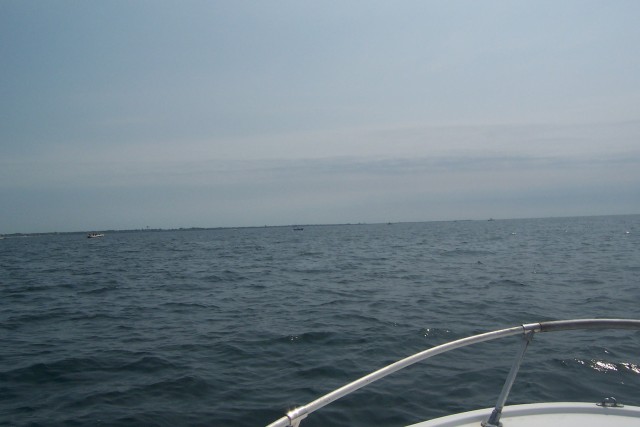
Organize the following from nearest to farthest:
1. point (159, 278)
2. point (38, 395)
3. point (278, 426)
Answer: point (278, 426) → point (38, 395) → point (159, 278)

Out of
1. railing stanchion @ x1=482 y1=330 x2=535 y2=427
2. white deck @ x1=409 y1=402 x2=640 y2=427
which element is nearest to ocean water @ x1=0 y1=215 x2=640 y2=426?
white deck @ x1=409 y1=402 x2=640 y2=427

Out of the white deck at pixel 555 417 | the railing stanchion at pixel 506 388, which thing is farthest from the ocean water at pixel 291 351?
the railing stanchion at pixel 506 388

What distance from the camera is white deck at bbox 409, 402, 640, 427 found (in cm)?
371

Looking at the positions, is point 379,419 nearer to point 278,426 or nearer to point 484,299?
point 278,426

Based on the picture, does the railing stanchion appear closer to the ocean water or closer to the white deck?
the white deck

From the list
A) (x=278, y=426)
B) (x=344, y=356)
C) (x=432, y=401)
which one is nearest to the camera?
(x=278, y=426)

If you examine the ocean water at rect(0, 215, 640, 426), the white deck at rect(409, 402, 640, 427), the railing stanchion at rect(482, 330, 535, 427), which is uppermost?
the railing stanchion at rect(482, 330, 535, 427)

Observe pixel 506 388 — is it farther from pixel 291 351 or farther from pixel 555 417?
pixel 291 351

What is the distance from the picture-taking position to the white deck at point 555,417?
371cm

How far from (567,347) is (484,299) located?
6.01 metres

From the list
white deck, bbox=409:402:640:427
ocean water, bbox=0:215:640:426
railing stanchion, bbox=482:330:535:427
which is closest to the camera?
railing stanchion, bbox=482:330:535:427

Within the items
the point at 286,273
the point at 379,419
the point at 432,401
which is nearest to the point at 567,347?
the point at 432,401

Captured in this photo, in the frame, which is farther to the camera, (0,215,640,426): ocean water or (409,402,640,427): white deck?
(0,215,640,426): ocean water

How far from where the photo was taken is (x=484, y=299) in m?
15.9
